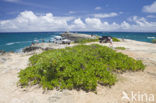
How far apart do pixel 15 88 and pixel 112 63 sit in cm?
585

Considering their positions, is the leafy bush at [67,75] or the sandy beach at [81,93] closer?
the sandy beach at [81,93]

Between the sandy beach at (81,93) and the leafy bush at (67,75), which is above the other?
the leafy bush at (67,75)

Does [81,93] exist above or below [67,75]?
below

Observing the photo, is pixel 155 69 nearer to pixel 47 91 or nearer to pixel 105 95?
pixel 105 95

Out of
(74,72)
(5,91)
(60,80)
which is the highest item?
(74,72)

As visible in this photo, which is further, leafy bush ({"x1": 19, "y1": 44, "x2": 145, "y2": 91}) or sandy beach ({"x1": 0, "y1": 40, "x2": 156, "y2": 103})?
leafy bush ({"x1": 19, "y1": 44, "x2": 145, "y2": 91})

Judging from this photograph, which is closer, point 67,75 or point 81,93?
point 81,93

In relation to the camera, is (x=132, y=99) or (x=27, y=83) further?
(x=27, y=83)

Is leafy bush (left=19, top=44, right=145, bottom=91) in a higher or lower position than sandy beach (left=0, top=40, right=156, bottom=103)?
higher

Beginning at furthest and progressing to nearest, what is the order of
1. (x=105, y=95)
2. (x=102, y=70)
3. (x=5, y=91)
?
(x=102, y=70), (x=5, y=91), (x=105, y=95)

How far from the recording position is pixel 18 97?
185 inches

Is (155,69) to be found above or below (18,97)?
above

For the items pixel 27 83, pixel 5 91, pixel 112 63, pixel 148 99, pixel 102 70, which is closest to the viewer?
pixel 148 99

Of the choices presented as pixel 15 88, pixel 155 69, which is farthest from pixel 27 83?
pixel 155 69
